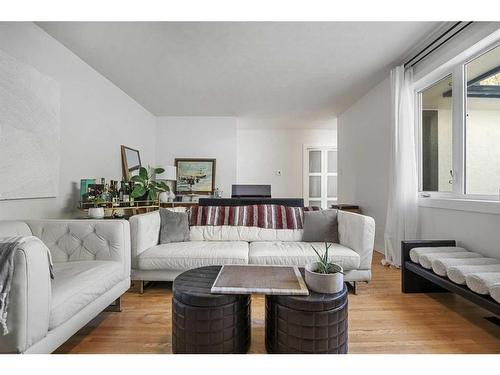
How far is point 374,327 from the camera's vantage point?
1.69 metres

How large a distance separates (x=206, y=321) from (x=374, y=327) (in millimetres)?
1182

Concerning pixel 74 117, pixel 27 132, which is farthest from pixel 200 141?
pixel 27 132

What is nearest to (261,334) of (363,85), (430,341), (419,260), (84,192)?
(430,341)

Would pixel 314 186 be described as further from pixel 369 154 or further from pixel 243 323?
pixel 243 323

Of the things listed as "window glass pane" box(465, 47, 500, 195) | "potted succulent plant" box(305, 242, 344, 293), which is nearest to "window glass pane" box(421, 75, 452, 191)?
"window glass pane" box(465, 47, 500, 195)

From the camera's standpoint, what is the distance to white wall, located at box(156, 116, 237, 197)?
5441 millimetres

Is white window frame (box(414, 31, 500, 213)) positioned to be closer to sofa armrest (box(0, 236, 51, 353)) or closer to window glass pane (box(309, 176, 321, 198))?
sofa armrest (box(0, 236, 51, 353))

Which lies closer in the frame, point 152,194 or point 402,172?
point 402,172

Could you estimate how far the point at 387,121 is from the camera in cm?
348

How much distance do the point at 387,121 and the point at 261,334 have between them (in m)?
3.22

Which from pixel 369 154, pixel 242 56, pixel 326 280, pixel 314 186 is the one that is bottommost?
pixel 326 280

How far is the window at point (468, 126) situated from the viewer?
2.23 meters

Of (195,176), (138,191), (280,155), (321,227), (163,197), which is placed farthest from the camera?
(280,155)
